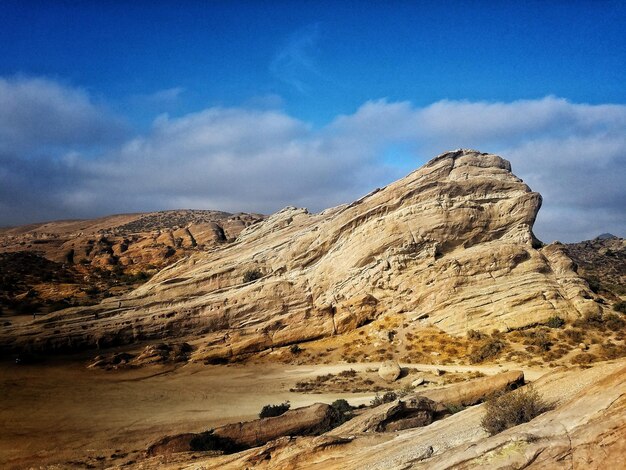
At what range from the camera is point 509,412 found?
25.8ft

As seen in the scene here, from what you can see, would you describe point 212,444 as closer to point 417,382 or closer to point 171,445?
point 171,445

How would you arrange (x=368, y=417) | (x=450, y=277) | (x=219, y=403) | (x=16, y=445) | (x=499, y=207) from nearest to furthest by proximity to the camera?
(x=368, y=417), (x=16, y=445), (x=219, y=403), (x=450, y=277), (x=499, y=207)

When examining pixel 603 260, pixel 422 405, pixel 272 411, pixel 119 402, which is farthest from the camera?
pixel 603 260

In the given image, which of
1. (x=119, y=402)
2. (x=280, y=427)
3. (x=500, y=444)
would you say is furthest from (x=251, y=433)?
(x=119, y=402)

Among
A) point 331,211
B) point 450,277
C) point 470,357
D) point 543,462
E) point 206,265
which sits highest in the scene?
point 331,211

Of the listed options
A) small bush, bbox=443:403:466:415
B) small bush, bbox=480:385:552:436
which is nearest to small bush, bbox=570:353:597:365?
small bush, bbox=443:403:466:415

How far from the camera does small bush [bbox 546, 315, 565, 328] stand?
944 inches

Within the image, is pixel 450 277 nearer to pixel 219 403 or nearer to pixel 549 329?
pixel 549 329

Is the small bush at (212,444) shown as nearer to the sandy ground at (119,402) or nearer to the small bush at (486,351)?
the sandy ground at (119,402)

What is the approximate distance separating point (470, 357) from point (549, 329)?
16.4 ft

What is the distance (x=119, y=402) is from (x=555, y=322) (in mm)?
22946

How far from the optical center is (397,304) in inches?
1137

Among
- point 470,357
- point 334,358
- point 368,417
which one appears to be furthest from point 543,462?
point 334,358

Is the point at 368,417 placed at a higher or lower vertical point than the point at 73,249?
lower
